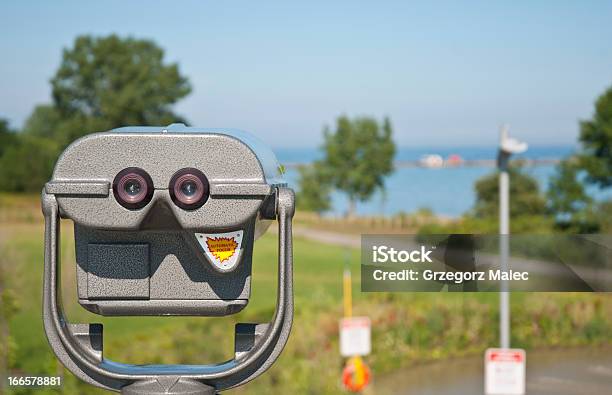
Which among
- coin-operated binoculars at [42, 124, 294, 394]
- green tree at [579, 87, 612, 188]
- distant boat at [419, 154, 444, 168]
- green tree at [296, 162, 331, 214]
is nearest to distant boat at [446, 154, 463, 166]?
distant boat at [419, 154, 444, 168]

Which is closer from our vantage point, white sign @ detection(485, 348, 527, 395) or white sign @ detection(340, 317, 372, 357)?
white sign @ detection(485, 348, 527, 395)

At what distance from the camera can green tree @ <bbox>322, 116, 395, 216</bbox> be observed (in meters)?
20.8

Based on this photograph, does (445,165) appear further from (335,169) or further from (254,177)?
(254,177)

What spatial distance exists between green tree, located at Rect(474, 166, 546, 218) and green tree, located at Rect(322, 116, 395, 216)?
370 centimetres

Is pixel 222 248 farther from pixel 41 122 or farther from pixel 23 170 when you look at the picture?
pixel 41 122

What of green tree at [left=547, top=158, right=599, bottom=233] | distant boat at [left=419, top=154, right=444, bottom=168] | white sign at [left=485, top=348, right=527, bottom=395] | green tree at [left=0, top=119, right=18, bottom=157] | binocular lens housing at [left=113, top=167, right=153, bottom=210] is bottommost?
white sign at [left=485, top=348, right=527, bottom=395]

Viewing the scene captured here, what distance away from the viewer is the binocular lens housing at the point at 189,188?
1429mm

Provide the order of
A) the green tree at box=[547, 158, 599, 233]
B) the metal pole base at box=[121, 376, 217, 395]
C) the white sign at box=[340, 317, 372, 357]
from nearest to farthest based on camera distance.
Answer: the metal pole base at box=[121, 376, 217, 395]
the white sign at box=[340, 317, 372, 357]
the green tree at box=[547, 158, 599, 233]

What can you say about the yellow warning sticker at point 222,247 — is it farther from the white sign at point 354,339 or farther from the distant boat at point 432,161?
the distant boat at point 432,161

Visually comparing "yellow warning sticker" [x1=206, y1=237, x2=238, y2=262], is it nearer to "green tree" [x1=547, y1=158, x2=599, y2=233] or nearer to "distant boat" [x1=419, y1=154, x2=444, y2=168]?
"green tree" [x1=547, y1=158, x2=599, y2=233]

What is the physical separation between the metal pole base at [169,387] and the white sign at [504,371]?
5.57 m

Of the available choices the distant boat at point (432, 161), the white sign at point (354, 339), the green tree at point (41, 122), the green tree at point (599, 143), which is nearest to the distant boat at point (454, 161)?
the distant boat at point (432, 161)

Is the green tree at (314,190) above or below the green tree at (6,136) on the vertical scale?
below

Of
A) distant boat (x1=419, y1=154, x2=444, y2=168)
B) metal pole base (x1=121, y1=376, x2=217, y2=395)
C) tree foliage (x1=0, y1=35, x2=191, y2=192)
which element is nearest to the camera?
metal pole base (x1=121, y1=376, x2=217, y2=395)
